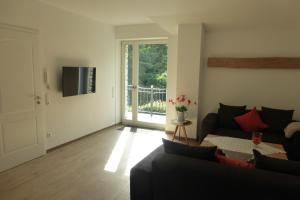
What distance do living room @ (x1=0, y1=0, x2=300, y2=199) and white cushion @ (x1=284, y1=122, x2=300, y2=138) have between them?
838 mm

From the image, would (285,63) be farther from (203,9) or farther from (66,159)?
(66,159)

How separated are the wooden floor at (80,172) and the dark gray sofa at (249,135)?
1161 millimetres

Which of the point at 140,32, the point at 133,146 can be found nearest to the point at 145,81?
the point at 140,32

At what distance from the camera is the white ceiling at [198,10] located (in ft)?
10.8

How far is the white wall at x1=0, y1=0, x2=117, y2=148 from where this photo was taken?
364 centimetres

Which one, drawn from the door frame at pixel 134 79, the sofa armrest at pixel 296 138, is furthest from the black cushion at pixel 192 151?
the door frame at pixel 134 79

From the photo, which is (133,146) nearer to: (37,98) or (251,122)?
(37,98)

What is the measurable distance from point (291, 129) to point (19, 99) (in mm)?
4179

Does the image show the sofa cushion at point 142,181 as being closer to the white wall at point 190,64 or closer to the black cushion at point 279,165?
the black cushion at point 279,165

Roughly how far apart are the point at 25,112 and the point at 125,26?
309 cm

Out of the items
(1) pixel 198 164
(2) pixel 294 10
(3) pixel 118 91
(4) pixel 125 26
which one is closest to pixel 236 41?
(2) pixel 294 10

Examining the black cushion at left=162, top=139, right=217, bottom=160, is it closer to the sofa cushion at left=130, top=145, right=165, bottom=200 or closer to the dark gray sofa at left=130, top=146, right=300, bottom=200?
the dark gray sofa at left=130, top=146, right=300, bottom=200

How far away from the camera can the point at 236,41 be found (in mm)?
4539

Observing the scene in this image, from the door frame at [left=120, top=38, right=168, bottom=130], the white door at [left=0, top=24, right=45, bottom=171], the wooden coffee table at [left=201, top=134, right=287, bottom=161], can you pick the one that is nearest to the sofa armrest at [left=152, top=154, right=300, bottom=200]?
the wooden coffee table at [left=201, top=134, right=287, bottom=161]
